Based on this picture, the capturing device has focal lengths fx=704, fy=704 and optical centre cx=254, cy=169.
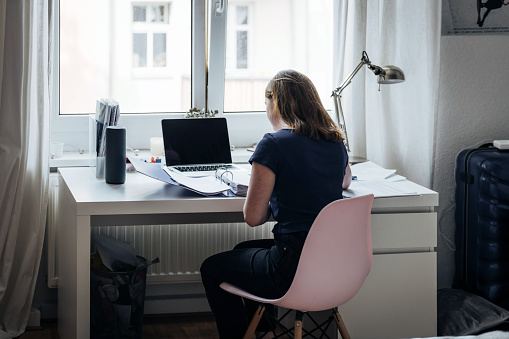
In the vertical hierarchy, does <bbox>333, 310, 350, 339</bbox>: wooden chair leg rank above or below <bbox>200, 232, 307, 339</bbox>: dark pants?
below

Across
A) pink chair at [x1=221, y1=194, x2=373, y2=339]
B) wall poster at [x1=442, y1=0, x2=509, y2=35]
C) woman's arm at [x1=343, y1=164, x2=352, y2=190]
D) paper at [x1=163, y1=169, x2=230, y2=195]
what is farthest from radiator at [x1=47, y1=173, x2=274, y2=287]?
wall poster at [x1=442, y1=0, x2=509, y2=35]

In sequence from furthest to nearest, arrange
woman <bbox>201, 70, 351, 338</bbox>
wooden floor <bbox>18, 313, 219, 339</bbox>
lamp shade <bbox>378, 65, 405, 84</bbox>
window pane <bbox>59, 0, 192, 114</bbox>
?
window pane <bbox>59, 0, 192, 114</bbox>, wooden floor <bbox>18, 313, 219, 339</bbox>, lamp shade <bbox>378, 65, 405, 84</bbox>, woman <bbox>201, 70, 351, 338</bbox>

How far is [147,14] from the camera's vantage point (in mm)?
2998

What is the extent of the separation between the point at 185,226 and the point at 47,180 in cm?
59

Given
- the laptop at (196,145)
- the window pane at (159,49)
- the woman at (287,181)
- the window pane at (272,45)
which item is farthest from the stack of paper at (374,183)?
the window pane at (159,49)

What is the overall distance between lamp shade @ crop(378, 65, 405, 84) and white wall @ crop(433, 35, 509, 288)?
1.40ft

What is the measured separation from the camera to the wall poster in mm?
3045

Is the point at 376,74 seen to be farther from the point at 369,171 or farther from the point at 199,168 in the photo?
the point at 199,168

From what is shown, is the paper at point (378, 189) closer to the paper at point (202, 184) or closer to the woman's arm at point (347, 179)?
the woman's arm at point (347, 179)

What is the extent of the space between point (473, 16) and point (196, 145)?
1.36 meters

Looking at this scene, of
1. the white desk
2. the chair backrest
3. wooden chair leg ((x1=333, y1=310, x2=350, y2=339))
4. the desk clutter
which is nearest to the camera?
the chair backrest

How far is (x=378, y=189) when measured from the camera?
7.89 ft

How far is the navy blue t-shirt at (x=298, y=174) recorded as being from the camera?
2053 millimetres

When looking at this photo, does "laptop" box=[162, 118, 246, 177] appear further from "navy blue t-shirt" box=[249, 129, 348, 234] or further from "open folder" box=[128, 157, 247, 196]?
"navy blue t-shirt" box=[249, 129, 348, 234]
